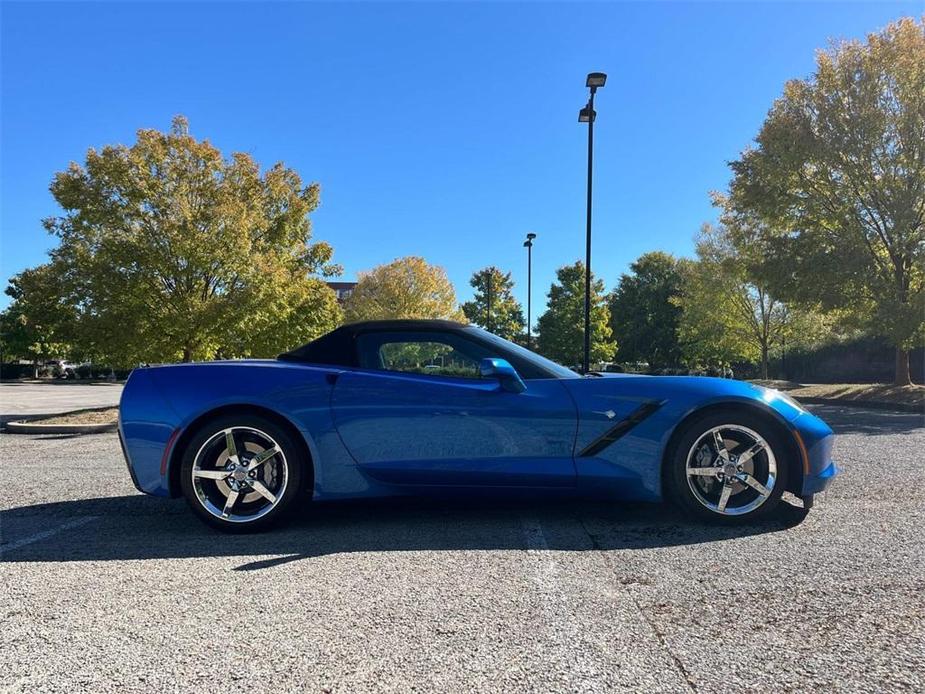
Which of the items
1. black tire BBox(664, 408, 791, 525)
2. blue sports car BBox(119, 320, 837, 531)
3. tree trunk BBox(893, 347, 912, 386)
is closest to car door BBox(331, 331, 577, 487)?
blue sports car BBox(119, 320, 837, 531)

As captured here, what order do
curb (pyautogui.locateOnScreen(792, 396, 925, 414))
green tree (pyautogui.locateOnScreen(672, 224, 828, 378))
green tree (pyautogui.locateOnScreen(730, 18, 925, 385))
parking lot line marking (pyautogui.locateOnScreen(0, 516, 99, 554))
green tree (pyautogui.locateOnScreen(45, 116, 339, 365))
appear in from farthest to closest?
green tree (pyautogui.locateOnScreen(672, 224, 828, 378)), green tree (pyautogui.locateOnScreen(730, 18, 925, 385)), curb (pyautogui.locateOnScreen(792, 396, 925, 414)), green tree (pyautogui.locateOnScreen(45, 116, 339, 365)), parking lot line marking (pyautogui.locateOnScreen(0, 516, 99, 554))

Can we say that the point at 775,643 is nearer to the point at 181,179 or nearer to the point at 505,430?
the point at 505,430

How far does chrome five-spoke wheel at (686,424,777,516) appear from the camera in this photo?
3.41m

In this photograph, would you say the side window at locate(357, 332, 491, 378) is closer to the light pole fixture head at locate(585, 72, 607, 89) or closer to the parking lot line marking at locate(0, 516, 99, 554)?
the parking lot line marking at locate(0, 516, 99, 554)

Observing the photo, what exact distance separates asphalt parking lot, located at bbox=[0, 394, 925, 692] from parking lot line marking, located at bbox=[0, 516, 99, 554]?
0.07ft

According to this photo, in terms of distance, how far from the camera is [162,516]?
3934 mm

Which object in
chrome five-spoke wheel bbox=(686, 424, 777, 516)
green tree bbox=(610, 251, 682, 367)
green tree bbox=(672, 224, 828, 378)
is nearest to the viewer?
chrome five-spoke wheel bbox=(686, 424, 777, 516)

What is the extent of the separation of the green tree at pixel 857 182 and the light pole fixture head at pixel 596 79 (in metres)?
6.40

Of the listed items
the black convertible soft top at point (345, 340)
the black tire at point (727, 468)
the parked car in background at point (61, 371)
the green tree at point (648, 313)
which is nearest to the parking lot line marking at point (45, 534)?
the black convertible soft top at point (345, 340)

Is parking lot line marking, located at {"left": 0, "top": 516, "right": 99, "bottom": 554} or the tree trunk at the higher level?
the tree trunk

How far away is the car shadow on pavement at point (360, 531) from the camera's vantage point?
3158mm

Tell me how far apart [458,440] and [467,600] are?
107cm

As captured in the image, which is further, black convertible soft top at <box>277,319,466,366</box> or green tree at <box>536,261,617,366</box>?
green tree at <box>536,261,617,366</box>

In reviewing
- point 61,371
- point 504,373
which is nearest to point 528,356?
point 504,373
